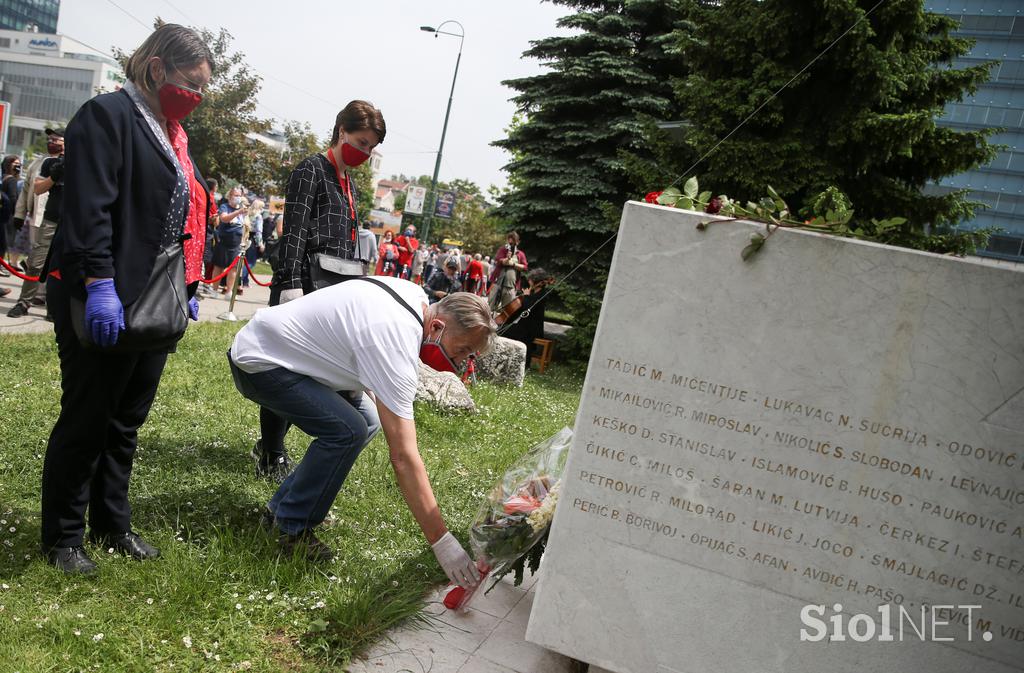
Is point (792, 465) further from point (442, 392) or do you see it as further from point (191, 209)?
point (442, 392)

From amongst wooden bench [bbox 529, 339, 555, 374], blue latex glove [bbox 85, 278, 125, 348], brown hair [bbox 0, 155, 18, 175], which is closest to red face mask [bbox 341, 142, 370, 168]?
blue latex glove [bbox 85, 278, 125, 348]

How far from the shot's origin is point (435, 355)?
2861 mm

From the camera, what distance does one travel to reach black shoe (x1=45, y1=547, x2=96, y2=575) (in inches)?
104

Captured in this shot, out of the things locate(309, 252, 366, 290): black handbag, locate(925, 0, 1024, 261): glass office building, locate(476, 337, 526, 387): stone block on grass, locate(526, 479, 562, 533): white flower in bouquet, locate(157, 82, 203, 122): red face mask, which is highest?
locate(925, 0, 1024, 261): glass office building

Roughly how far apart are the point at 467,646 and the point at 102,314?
5.72 feet

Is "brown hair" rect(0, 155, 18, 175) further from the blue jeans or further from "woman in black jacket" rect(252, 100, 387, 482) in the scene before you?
the blue jeans

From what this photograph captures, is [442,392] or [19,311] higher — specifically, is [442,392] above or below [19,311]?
above

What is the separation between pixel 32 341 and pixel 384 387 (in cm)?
484

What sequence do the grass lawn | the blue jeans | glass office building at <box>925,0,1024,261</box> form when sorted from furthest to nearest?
glass office building at <box>925,0,1024,261</box> < the blue jeans < the grass lawn

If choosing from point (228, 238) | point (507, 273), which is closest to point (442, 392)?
point (228, 238)

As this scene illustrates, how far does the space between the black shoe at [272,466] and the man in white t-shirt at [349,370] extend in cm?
76

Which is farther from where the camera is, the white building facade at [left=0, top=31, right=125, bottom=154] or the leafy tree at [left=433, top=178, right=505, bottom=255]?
the white building facade at [left=0, top=31, right=125, bottom=154]

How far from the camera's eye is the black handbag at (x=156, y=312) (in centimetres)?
248

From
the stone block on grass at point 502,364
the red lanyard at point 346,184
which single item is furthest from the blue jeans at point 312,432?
the stone block on grass at point 502,364
